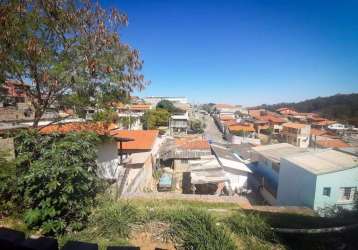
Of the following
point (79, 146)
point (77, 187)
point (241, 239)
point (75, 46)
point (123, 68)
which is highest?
point (75, 46)

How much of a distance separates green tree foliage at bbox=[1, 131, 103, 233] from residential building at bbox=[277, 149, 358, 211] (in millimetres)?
9770

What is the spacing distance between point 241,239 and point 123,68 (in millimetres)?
6081

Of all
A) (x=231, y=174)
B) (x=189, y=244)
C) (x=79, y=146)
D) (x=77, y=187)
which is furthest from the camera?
(x=231, y=174)

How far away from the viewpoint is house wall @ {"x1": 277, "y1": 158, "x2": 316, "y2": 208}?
10516 millimetres

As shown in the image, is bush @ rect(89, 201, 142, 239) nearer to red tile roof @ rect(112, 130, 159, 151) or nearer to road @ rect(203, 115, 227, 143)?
red tile roof @ rect(112, 130, 159, 151)

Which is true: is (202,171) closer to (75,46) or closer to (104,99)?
(104,99)

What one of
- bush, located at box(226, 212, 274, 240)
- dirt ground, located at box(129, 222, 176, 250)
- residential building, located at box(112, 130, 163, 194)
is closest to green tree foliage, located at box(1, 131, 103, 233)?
dirt ground, located at box(129, 222, 176, 250)

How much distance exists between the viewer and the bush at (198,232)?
9.38 ft

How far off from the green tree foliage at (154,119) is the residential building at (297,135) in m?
23.8

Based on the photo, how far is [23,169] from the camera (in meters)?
3.83

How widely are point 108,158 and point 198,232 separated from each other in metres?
7.64

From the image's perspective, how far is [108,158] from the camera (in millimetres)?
9766

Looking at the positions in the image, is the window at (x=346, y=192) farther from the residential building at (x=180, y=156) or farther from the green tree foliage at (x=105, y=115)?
the residential building at (x=180, y=156)

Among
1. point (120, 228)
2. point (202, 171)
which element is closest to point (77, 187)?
point (120, 228)
